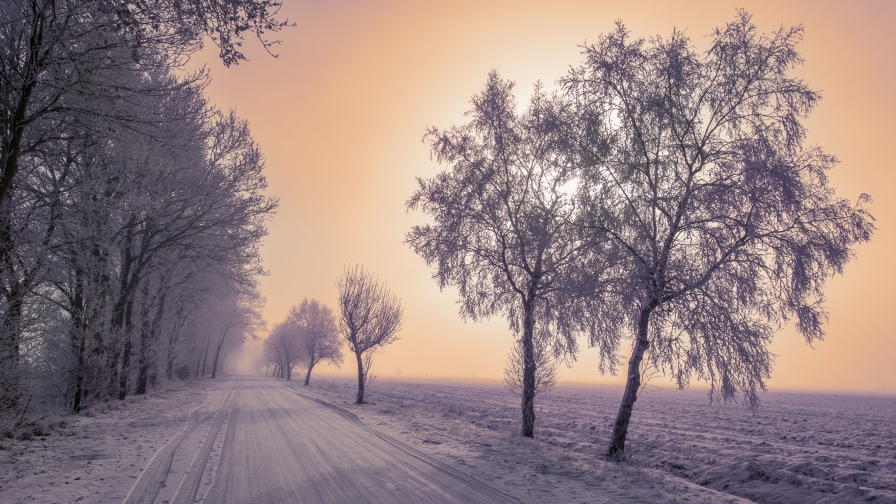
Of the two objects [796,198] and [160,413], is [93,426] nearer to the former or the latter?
[160,413]

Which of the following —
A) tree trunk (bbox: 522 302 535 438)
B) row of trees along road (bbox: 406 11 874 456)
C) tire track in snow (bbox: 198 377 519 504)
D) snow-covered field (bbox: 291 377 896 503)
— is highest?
row of trees along road (bbox: 406 11 874 456)

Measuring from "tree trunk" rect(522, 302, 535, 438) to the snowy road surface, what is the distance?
4703mm

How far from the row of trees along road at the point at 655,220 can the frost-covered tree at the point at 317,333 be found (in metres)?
31.2

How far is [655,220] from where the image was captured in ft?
32.8

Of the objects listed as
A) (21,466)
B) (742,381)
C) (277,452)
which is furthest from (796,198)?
(21,466)

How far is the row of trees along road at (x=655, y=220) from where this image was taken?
832cm

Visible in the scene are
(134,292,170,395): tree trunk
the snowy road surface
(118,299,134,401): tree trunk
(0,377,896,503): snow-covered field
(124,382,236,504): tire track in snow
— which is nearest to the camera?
(124,382,236,504): tire track in snow

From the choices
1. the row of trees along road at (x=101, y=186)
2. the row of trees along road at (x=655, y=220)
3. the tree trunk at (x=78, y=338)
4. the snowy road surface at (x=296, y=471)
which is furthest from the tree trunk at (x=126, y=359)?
the row of trees along road at (x=655, y=220)

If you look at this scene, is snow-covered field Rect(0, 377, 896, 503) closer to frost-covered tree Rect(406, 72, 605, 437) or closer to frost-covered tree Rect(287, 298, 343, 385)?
frost-covered tree Rect(406, 72, 605, 437)

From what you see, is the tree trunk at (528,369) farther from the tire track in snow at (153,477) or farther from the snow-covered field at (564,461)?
the tire track in snow at (153,477)

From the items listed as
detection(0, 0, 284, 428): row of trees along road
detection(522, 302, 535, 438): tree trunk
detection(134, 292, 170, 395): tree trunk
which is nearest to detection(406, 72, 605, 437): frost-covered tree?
detection(522, 302, 535, 438): tree trunk

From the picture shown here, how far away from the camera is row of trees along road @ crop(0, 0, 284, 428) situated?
6.57 metres

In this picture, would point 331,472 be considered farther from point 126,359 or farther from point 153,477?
point 126,359

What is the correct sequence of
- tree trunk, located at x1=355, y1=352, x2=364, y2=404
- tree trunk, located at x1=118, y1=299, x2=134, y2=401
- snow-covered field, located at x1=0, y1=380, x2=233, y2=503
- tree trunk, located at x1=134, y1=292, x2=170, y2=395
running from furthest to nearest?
1. tree trunk, located at x1=355, y1=352, x2=364, y2=404
2. tree trunk, located at x1=134, y1=292, x2=170, y2=395
3. tree trunk, located at x1=118, y1=299, x2=134, y2=401
4. snow-covered field, located at x1=0, y1=380, x2=233, y2=503
